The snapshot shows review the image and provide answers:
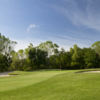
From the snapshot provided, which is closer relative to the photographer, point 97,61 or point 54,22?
point 54,22

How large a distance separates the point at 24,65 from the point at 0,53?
10414mm

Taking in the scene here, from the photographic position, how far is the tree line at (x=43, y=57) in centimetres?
3859

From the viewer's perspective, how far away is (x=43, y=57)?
41.5 m

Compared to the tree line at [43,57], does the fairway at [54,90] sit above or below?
below

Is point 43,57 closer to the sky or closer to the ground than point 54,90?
closer to the sky

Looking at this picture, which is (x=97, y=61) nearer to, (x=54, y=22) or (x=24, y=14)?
(x=54, y=22)

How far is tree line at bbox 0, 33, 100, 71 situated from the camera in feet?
127

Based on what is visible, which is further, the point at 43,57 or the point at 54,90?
the point at 43,57

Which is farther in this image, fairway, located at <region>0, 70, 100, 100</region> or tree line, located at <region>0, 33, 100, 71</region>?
tree line, located at <region>0, 33, 100, 71</region>

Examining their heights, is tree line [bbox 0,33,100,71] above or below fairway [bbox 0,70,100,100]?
above

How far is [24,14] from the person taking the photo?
1916 centimetres

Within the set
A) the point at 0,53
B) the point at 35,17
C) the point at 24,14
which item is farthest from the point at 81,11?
the point at 0,53

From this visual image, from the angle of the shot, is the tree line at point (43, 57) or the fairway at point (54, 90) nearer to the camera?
the fairway at point (54, 90)

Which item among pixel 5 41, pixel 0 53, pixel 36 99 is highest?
pixel 5 41
